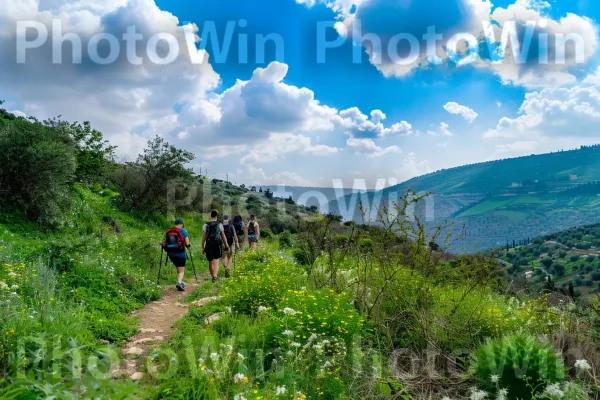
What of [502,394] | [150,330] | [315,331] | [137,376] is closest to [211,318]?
[150,330]

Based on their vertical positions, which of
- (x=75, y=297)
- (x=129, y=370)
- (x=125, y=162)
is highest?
(x=125, y=162)

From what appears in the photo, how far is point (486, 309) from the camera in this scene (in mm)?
6840

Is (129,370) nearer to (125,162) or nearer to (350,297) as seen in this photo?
(350,297)

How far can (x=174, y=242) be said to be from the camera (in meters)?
11.7

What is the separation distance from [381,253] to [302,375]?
118 inches

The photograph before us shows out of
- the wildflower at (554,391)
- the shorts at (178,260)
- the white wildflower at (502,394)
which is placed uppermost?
the shorts at (178,260)

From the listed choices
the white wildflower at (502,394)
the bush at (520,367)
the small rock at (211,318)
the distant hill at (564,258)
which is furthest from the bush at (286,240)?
the distant hill at (564,258)

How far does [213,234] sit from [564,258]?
96337 millimetres

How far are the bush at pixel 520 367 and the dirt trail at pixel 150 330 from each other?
4.11 metres

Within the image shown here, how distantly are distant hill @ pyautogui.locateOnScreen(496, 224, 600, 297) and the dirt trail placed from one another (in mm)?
60457

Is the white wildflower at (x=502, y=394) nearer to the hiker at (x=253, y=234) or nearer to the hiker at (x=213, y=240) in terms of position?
the hiker at (x=213, y=240)

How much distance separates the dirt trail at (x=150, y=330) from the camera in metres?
5.73

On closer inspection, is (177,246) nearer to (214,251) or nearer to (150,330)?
(214,251)

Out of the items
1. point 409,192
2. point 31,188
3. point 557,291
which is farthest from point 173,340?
point 31,188
